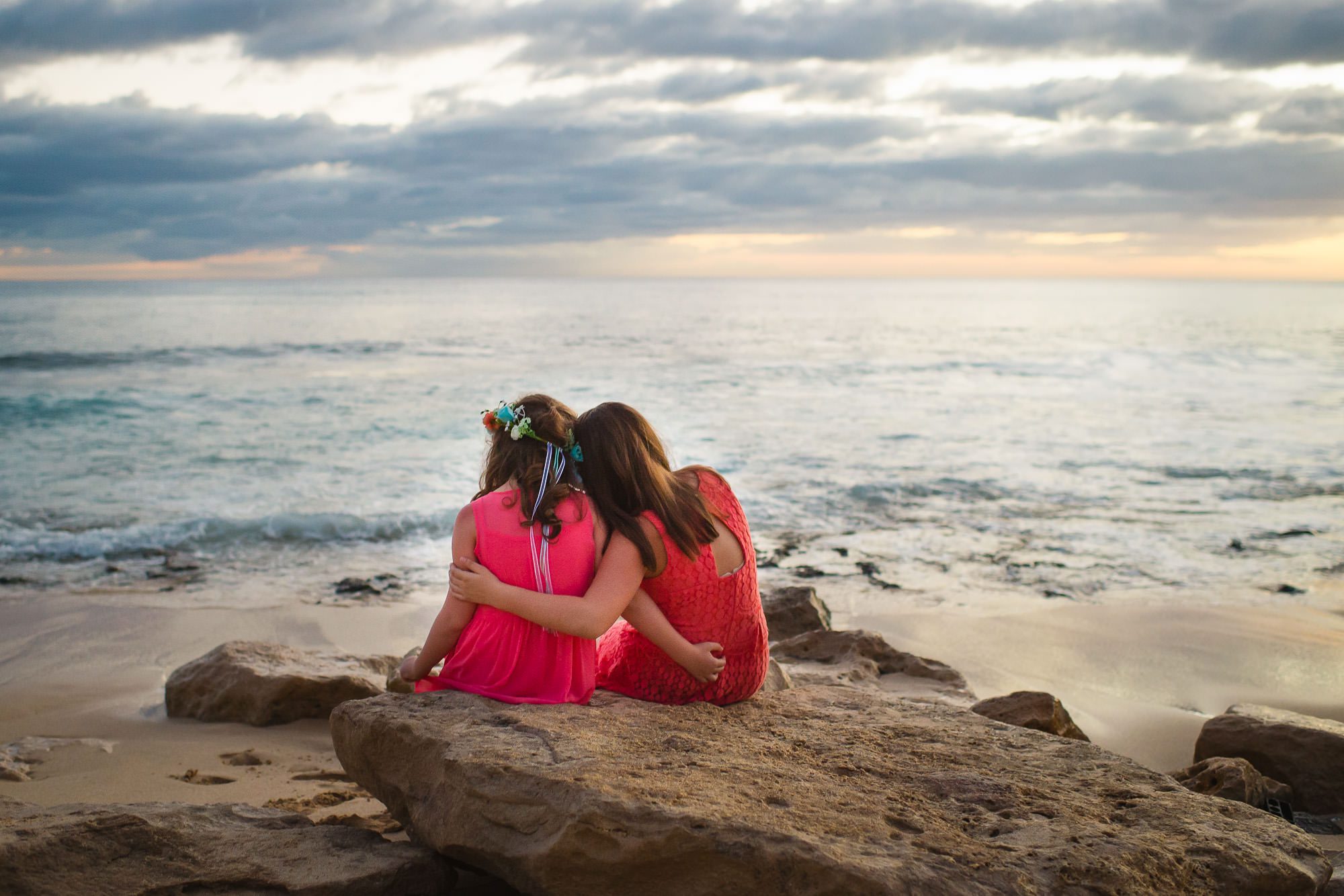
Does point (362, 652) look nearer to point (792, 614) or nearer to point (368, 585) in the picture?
point (368, 585)

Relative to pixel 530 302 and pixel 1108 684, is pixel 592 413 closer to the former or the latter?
pixel 1108 684

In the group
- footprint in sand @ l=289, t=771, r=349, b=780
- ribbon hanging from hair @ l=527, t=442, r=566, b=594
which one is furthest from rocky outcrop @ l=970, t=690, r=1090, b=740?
footprint in sand @ l=289, t=771, r=349, b=780

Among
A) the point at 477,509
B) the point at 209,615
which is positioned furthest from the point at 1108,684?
the point at 209,615

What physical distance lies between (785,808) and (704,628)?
3.61ft

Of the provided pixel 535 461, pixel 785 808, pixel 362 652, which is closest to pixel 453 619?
pixel 535 461

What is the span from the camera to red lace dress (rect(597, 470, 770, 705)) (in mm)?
3420

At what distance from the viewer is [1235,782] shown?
3607 mm

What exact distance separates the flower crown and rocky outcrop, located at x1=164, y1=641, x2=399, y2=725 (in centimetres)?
187

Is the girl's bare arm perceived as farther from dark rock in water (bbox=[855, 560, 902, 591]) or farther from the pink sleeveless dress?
dark rock in water (bbox=[855, 560, 902, 591])

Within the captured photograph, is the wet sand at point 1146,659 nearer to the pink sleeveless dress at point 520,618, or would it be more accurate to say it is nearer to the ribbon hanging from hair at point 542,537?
the pink sleeveless dress at point 520,618

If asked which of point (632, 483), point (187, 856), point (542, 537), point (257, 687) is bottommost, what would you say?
point (257, 687)

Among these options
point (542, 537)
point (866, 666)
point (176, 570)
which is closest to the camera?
point (542, 537)

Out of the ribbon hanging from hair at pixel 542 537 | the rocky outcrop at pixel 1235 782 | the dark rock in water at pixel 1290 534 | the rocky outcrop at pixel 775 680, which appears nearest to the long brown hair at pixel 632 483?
the ribbon hanging from hair at pixel 542 537

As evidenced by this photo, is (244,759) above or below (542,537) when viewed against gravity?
below
